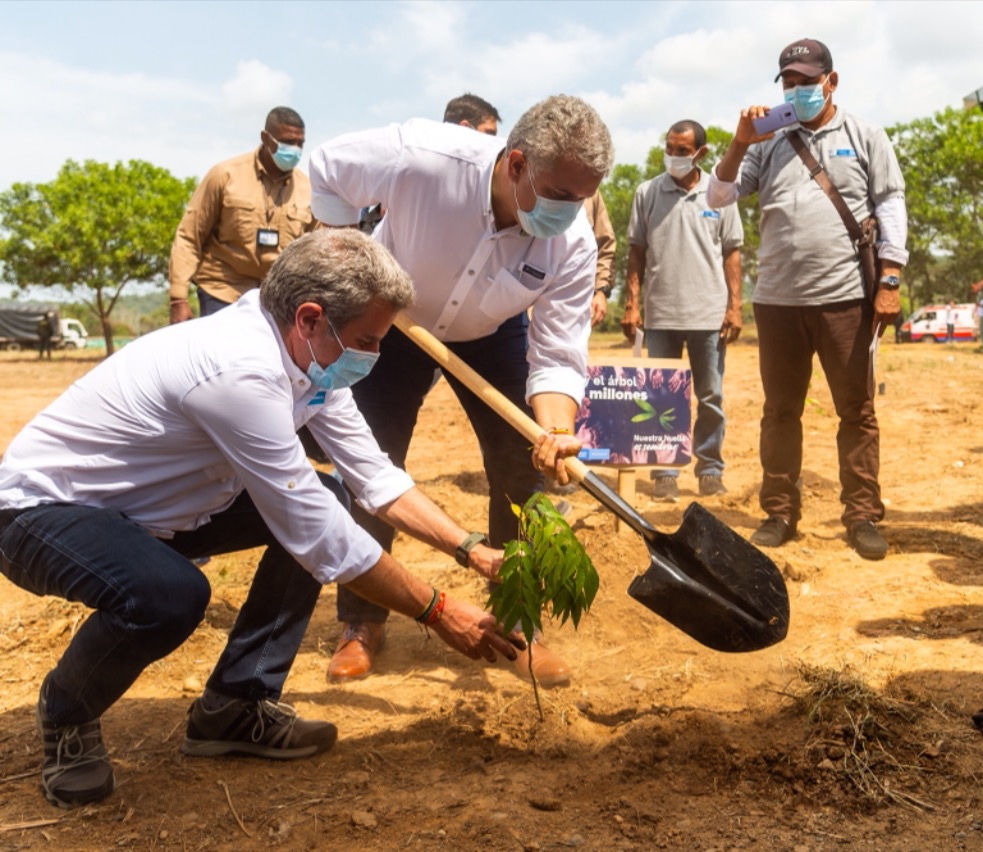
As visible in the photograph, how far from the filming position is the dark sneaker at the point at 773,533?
4969 millimetres

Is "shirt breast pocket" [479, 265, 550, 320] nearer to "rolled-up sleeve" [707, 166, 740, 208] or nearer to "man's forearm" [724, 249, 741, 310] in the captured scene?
"rolled-up sleeve" [707, 166, 740, 208]

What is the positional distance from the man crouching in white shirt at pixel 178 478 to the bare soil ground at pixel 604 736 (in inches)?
14.3

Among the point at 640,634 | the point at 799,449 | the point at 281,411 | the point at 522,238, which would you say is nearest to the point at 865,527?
the point at 799,449

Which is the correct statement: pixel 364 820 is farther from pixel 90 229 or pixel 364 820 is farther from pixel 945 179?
pixel 945 179

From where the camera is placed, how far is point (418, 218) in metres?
3.37

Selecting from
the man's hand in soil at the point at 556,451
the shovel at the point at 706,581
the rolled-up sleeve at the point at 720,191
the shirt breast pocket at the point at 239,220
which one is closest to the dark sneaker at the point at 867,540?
the rolled-up sleeve at the point at 720,191

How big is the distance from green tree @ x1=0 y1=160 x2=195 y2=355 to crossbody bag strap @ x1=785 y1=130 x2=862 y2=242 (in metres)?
22.5

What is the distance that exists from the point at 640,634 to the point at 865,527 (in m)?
1.50

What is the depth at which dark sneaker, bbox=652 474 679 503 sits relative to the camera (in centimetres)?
618

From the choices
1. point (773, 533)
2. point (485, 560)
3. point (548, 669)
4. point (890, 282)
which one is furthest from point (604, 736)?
point (890, 282)

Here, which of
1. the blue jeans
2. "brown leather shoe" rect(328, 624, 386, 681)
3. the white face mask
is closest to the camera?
"brown leather shoe" rect(328, 624, 386, 681)

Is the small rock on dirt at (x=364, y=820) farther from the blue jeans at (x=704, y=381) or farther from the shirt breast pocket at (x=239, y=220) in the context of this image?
the blue jeans at (x=704, y=381)

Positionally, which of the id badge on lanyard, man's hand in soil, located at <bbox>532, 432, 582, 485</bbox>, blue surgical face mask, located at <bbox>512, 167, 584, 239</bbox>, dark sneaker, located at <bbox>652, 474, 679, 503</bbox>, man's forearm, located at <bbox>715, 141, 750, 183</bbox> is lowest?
dark sneaker, located at <bbox>652, 474, 679, 503</bbox>

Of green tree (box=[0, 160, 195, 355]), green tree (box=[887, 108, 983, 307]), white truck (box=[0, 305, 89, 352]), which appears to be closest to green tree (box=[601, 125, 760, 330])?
green tree (box=[887, 108, 983, 307])
